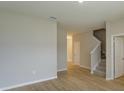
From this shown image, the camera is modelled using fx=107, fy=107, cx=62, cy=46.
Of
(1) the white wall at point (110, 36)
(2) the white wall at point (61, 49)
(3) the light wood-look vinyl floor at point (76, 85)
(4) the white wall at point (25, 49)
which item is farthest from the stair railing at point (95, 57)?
(4) the white wall at point (25, 49)

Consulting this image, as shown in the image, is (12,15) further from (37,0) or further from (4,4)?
(37,0)

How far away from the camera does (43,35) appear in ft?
15.8

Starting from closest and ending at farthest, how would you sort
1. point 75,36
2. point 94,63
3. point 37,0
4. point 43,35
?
point 37,0
point 43,35
point 94,63
point 75,36

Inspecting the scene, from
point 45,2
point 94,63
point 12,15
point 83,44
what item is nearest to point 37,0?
point 45,2

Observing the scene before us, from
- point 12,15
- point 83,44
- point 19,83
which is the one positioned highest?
point 12,15

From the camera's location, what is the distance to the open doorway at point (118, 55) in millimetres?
5016

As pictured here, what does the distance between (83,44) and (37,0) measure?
5886 mm

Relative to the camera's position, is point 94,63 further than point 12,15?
Yes

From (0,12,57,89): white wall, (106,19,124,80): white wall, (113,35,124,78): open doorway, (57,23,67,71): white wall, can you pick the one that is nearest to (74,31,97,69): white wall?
(57,23,67,71): white wall

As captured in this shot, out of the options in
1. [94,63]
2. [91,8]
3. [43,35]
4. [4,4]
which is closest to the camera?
[4,4]

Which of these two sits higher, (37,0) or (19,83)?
(37,0)

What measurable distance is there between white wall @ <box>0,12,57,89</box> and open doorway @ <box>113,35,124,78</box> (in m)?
2.88

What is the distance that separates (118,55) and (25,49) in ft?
14.3

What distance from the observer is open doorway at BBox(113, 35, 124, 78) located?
5016 mm
